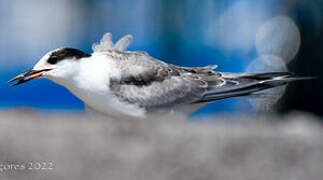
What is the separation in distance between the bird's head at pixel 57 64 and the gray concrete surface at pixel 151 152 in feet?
3.09

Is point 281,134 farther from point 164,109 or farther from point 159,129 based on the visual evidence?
point 164,109

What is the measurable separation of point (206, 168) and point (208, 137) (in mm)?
89

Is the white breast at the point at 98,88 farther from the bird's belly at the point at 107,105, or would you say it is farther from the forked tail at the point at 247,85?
the forked tail at the point at 247,85

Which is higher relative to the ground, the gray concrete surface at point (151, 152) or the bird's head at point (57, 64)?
the bird's head at point (57, 64)

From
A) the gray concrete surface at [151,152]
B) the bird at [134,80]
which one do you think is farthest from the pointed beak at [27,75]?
the gray concrete surface at [151,152]

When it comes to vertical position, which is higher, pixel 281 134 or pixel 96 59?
pixel 96 59

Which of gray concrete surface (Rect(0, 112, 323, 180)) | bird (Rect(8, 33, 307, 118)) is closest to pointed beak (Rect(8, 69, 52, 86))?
bird (Rect(8, 33, 307, 118))

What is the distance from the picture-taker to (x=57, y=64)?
228 cm

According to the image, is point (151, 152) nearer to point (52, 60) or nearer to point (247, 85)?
point (52, 60)

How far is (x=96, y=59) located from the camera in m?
2.40

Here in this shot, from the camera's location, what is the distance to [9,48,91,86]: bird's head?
2.23 m

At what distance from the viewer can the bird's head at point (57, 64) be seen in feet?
7.32

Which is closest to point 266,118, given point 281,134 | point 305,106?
point 281,134

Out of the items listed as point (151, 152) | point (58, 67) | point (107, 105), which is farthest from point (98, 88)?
point (151, 152)
